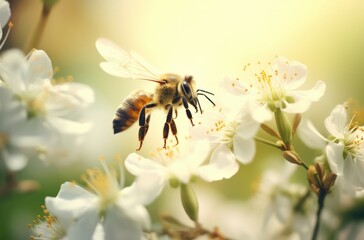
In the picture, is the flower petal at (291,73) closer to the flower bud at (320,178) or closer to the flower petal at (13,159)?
the flower bud at (320,178)

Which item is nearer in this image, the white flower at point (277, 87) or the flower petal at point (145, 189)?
the flower petal at point (145, 189)

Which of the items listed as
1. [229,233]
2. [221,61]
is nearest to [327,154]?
[229,233]

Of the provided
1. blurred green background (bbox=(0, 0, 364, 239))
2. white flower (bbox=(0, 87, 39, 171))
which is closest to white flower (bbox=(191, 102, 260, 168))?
white flower (bbox=(0, 87, 39, 171))

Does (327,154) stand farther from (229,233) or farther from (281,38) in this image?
(281,38)

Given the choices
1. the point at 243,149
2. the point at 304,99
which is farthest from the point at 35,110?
the point at 304,99

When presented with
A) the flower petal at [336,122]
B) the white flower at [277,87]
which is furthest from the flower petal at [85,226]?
the flower petal at [336,122]

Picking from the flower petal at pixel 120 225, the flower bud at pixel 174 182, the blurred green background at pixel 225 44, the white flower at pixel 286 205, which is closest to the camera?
the flower petal at pixel 120 225

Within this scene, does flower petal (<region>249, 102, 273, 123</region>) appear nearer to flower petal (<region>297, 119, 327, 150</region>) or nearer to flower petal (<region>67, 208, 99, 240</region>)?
flower petal (<region>297, 119, 327, 150</region>)
